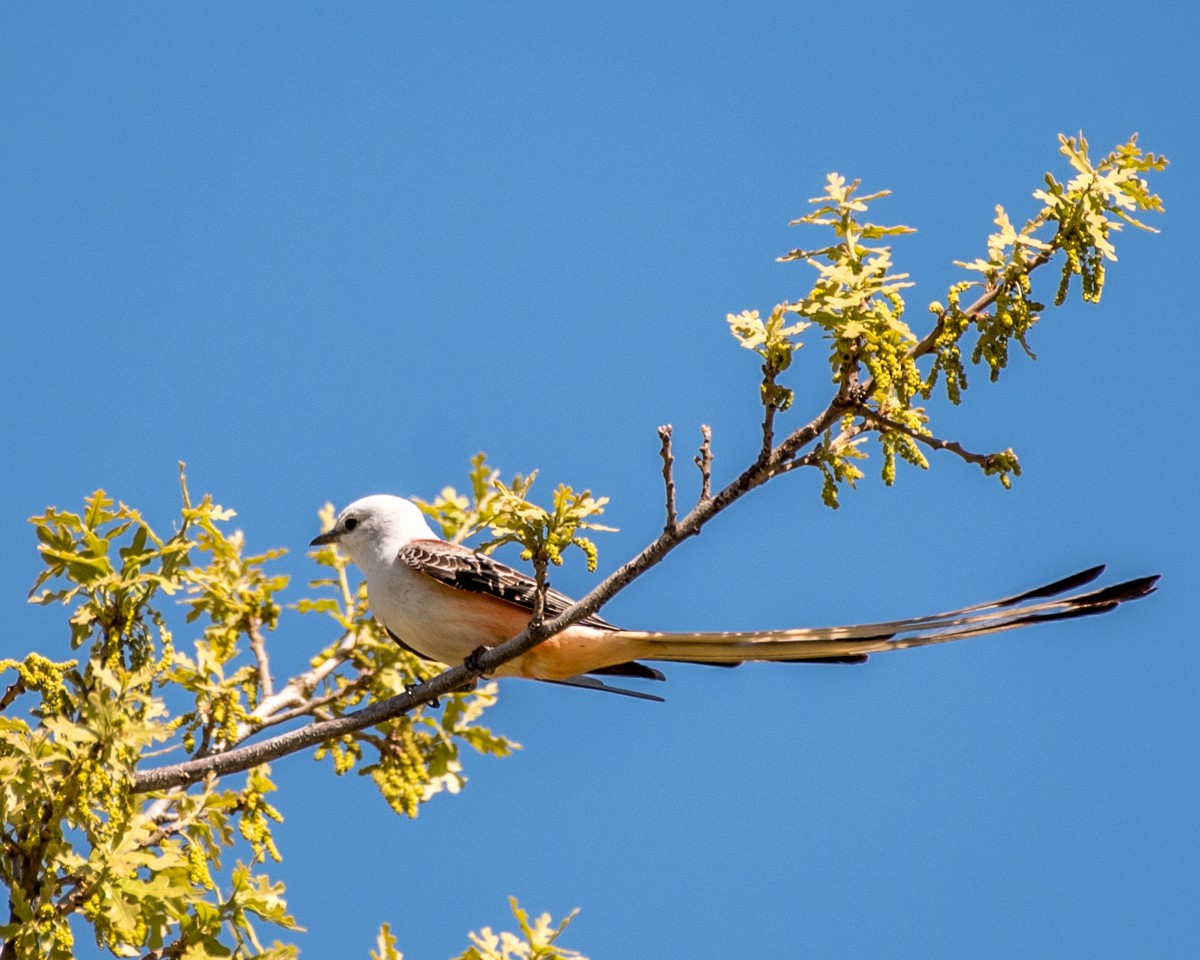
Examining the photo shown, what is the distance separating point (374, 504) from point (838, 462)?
3.25 metres

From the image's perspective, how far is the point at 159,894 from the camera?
442 centimetres

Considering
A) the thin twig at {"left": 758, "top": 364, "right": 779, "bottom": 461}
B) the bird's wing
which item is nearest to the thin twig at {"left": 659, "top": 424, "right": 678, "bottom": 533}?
the thin twig at {"left": 758, "top": 364, "right": 779, "bottom": 461}

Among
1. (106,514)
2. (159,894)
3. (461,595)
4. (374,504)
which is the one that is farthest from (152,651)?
(374,504)

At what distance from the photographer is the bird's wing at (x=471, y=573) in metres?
6.20

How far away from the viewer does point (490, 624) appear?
245 inches

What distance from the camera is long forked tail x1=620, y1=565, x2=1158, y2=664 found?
4215 millimetres

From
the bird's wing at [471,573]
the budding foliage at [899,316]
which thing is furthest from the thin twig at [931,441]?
the bird's wing at [471,573]

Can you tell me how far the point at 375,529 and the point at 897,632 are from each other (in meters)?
3.11

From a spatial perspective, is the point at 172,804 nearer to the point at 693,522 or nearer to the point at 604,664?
the point at 604,664

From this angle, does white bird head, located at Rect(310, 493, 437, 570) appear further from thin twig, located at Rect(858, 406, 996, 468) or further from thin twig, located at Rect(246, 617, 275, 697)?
thin twig, located at Rect(858, 406, 996, 468)

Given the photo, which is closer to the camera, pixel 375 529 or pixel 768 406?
pixel 768 406

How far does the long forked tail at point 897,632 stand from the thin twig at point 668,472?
2.56 ft

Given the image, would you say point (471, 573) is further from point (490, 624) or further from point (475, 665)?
point (475, 665)

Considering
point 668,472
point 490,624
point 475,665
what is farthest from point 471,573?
point 668,472
